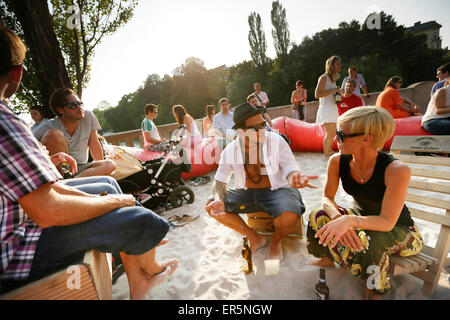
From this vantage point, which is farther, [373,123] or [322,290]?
[322,290]

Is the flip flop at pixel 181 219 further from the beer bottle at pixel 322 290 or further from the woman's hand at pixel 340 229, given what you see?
the woman's hand at pixel 340 229

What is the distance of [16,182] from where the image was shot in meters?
0.93

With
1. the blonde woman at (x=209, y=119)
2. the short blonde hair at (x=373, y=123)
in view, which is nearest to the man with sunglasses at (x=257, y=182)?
the short blonde hair at (x=373, y=123)

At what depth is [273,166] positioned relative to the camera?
260cm

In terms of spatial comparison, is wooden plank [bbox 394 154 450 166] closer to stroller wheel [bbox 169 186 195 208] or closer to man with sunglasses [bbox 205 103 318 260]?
man with sunglasses [bbox 205 103 318 260]

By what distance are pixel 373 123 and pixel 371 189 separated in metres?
0.55

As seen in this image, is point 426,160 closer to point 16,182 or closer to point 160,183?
point 16,182

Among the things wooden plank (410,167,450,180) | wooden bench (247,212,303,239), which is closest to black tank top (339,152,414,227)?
wooden plank (410,167,450,180)

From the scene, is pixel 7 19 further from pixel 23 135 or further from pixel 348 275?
pixel 348 275

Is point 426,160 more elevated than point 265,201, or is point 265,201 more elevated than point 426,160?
point 426,160

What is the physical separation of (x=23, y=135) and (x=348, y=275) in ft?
8.65

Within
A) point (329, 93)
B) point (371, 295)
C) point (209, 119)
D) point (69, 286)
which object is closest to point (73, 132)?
point (69, 286)

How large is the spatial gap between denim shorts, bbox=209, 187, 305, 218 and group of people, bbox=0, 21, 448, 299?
0.01 metres
